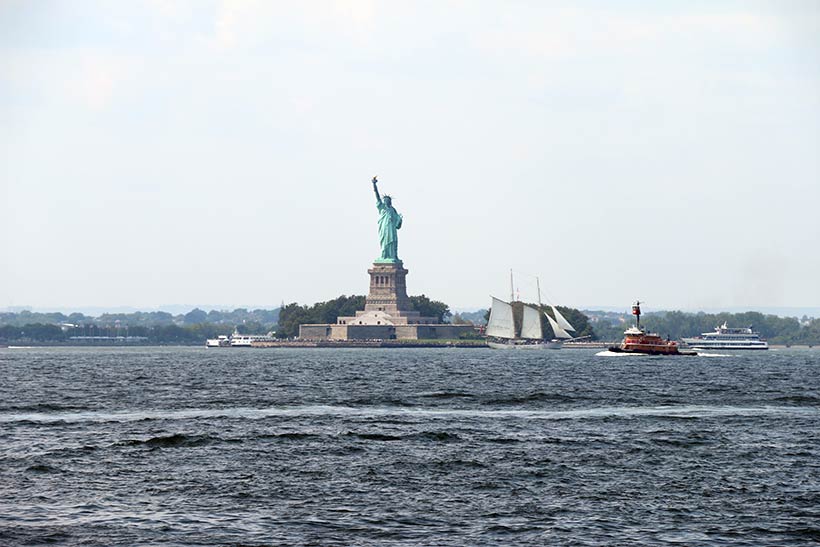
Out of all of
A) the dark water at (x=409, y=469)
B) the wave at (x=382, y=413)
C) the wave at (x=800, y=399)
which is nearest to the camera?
the dark water at (x=409, y=469)

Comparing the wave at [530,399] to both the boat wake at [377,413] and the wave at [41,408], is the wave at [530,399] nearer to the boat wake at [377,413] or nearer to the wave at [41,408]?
the boat wake at [377,413]

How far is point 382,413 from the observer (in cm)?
6775

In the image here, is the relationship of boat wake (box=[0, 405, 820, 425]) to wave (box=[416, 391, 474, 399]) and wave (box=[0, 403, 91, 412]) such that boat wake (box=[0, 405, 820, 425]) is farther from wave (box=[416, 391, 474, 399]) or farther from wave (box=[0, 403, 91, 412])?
wave (box=[416, 391, 474, 399])

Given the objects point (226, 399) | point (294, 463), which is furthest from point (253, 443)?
point (226, 399)

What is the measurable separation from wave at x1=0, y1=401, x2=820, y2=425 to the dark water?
19cm

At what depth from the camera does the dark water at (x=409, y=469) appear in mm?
35062

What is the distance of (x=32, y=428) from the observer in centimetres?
5916

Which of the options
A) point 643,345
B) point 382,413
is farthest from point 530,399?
point 643,345

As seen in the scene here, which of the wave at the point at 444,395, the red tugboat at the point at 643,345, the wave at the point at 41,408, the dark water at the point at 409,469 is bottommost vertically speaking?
the dark water at the point at 409,469

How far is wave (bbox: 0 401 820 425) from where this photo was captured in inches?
2552

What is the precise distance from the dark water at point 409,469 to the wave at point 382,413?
0.61 feet

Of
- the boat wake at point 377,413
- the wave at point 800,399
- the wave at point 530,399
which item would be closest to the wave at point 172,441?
the boat wake at point 377,413

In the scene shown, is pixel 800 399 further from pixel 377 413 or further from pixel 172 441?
pixel 172 441

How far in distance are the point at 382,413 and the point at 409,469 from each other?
2217cm
